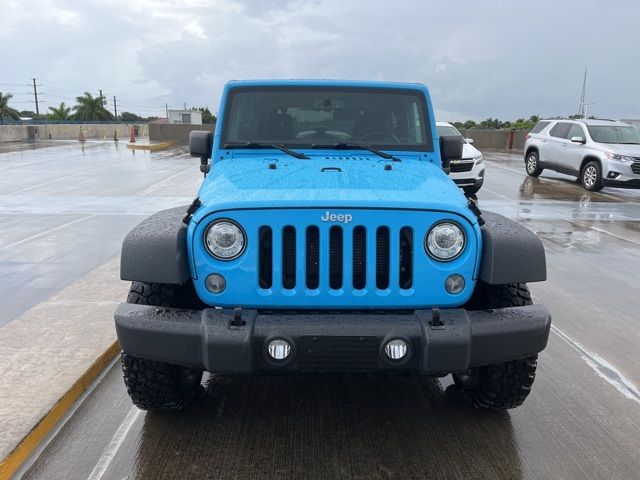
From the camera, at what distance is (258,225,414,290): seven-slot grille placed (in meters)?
2.80

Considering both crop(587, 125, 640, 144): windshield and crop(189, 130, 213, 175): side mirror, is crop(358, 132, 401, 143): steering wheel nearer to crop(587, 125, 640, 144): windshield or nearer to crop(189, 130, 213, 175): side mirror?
crop(189, 130, 213, 175): side mirror

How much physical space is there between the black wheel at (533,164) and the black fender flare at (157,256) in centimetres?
1604

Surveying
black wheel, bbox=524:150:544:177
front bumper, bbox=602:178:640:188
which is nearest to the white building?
black wheel, bbox=524:150:544:177

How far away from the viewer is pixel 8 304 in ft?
17.7

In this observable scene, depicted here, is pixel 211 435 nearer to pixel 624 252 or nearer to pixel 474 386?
pixel 474 386

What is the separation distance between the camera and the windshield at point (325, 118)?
13.8ft

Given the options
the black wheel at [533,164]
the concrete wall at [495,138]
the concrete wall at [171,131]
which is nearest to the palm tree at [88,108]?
the concrete wall at [171,131]

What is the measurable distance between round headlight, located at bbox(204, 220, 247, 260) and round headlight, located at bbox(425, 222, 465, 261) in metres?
0.93

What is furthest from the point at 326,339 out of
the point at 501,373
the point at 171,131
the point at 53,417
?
the point at 171,131

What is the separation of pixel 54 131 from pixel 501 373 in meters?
46.9

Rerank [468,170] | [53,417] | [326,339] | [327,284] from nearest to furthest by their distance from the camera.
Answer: [326,339] < [327,284] < [53,417] < [468,170]

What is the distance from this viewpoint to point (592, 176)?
564 inches

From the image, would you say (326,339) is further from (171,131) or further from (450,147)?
(171,131)

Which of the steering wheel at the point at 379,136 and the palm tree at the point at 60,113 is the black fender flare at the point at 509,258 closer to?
the steering wheel at the point at 379,136
